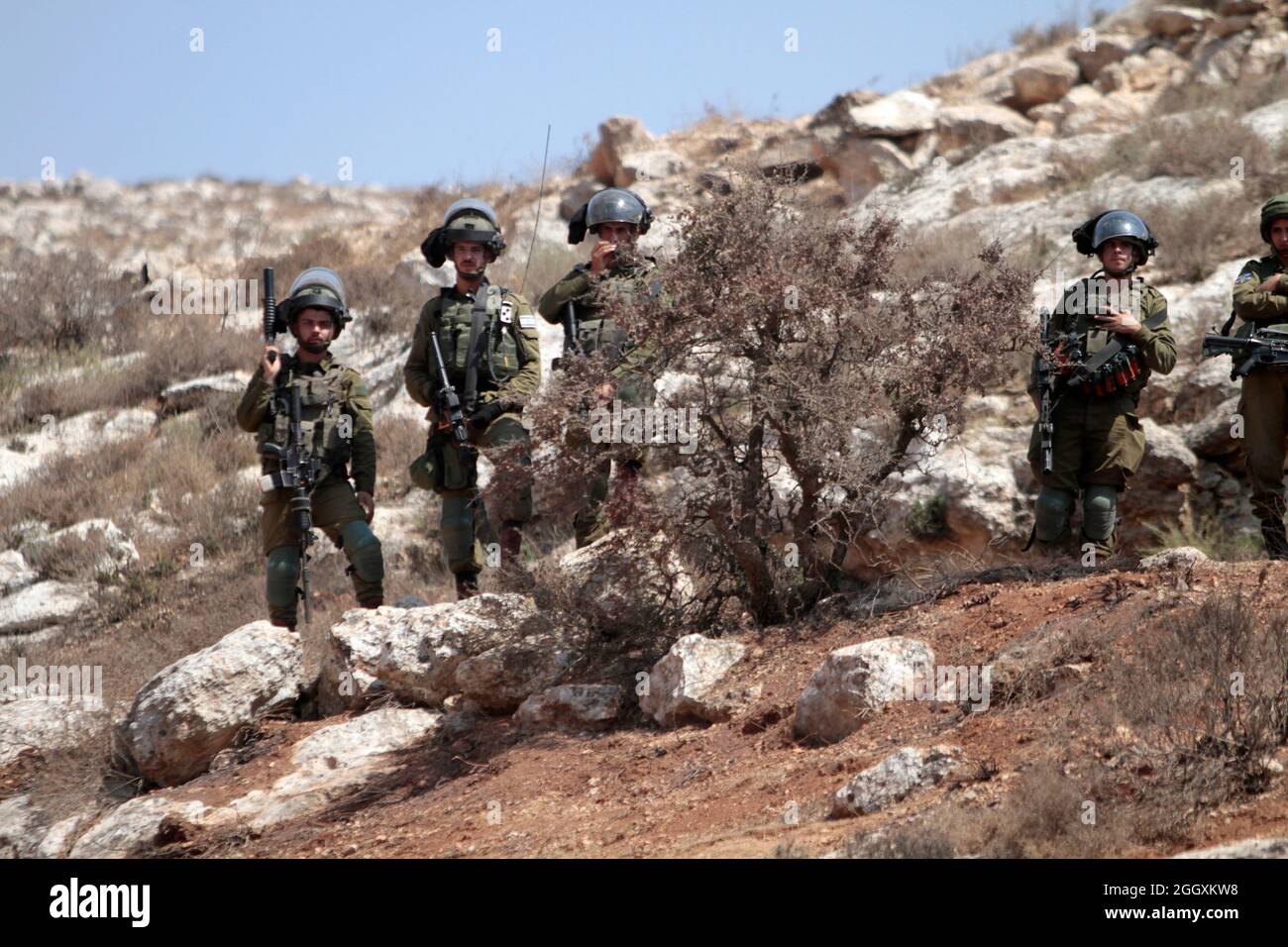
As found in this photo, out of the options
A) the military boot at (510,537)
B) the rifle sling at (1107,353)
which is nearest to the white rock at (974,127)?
the rifle sling at (1107,353)

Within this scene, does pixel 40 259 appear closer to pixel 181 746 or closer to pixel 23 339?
pixel 23 339

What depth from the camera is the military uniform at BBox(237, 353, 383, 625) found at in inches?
309

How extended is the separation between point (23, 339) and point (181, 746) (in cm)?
987

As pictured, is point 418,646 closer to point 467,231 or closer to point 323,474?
point 323,474

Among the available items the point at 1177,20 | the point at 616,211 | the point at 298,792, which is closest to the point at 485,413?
the point at 616,211

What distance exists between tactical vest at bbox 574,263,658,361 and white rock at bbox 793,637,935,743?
6.09 ft

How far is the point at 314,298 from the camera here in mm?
7977

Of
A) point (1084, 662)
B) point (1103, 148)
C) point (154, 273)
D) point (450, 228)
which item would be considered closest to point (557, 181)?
point (154, 273)

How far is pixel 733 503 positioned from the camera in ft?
21.2

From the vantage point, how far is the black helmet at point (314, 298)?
7.99m

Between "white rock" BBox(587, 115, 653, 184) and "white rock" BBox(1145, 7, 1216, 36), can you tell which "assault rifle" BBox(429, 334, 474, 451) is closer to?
"white rock" BBox(587, 115, 653, 184)

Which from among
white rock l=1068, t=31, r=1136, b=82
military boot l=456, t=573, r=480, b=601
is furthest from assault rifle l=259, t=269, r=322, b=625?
white rock l=1068, t=31, r=1136, b=82

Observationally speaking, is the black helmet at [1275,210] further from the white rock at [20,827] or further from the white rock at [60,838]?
the white rock at [20,827]

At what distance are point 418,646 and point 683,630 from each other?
1361 mm
